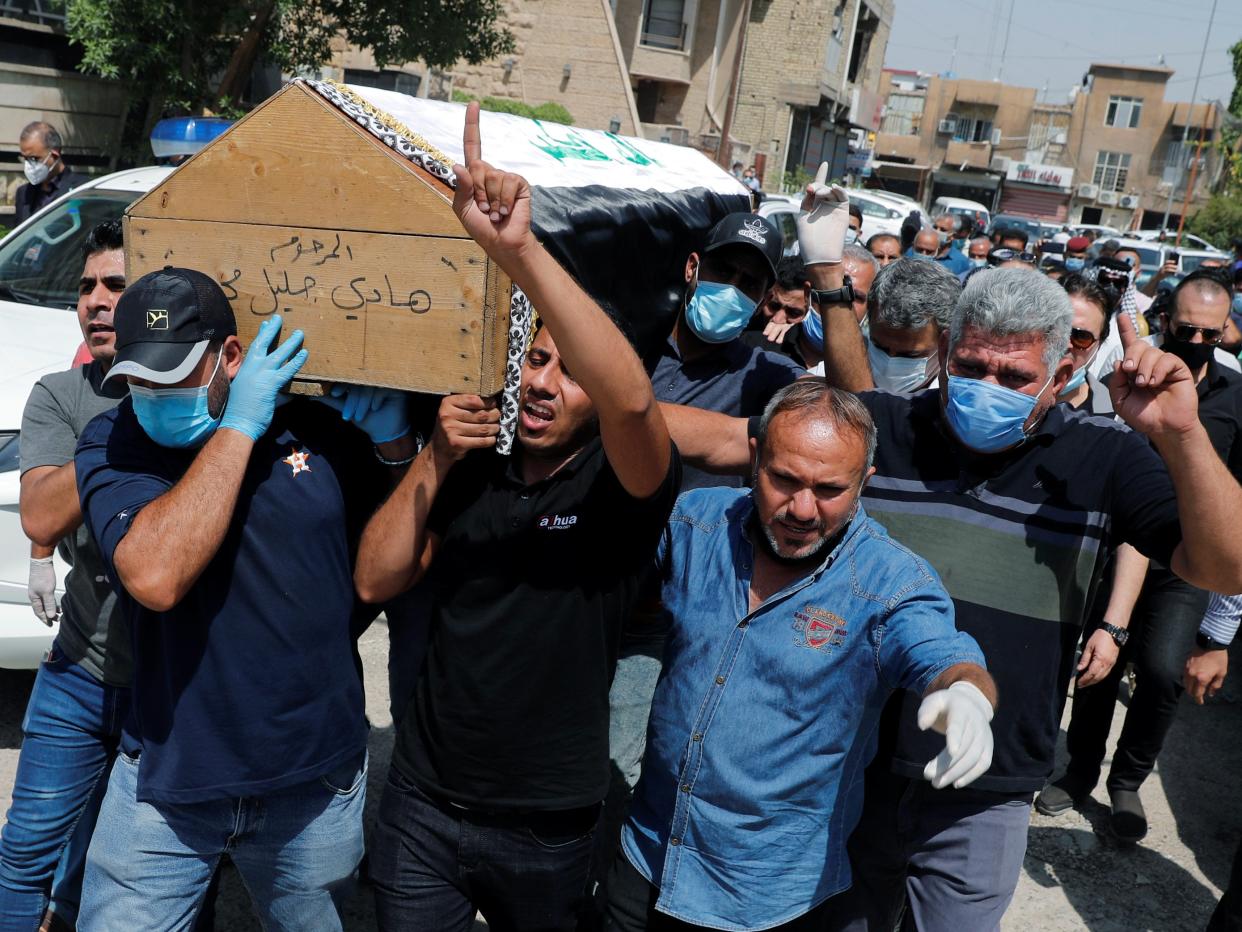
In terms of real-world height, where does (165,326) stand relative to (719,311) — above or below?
below

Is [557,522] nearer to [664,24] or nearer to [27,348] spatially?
[27,348]

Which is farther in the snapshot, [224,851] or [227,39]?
[227,39]

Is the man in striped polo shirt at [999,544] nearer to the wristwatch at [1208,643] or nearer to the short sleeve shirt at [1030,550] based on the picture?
the short sleeve shirt at [1030,550]

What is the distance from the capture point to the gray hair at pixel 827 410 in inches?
88.6

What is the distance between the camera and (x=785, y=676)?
2.24 metres

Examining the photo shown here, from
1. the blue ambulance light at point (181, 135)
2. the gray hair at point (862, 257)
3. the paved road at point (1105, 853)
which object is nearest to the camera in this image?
the paved road at point (1105, 853)

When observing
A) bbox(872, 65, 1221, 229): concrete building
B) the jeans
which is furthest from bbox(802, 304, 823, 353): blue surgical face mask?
bbox(872, 65, 1221, 229): concrete building

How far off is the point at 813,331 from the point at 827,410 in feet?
7.17

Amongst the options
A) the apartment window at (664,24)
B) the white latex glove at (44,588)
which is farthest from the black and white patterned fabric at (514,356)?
the apartment window at (664,24)

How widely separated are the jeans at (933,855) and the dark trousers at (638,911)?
0.14m

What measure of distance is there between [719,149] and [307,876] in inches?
1119

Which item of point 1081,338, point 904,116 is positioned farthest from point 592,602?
point 904,116

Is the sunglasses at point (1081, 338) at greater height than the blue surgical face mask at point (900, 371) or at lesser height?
greater

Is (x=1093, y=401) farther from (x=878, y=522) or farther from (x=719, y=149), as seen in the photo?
(x=719, y=149)
